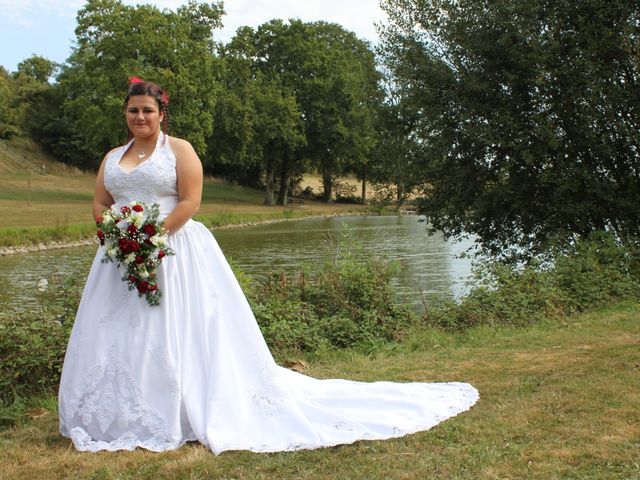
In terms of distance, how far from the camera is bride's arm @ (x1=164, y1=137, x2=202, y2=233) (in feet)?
15.8

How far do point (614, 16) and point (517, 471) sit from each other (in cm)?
1156

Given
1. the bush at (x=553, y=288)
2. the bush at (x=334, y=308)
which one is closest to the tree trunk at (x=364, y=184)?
the bush at (x=553, y=288)

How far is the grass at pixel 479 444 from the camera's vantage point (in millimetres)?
3924

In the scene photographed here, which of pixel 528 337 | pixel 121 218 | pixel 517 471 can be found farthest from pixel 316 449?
pixel 528 337

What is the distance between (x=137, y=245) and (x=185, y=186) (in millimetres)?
580

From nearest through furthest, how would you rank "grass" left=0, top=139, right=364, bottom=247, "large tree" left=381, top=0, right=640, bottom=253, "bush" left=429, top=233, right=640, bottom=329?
"bush" left=429, top=233, right=640, bottom=329, "large tree" left=381, top=0, right=640, bottom=253, "grass" left=0, top=139, right=364, bottom=247

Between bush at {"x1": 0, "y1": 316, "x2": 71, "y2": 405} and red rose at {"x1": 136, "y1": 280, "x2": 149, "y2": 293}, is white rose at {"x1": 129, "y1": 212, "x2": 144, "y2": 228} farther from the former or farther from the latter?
bush at {"x1": 0, "y1": 316, "x2": 71, "y2": 405}

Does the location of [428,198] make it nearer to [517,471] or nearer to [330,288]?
[330,288]

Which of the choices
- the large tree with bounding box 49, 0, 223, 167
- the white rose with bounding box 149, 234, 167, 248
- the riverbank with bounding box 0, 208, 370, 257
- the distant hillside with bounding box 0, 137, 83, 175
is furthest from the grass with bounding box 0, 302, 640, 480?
the distant hillside with bounding box 0, 137, 83, 175

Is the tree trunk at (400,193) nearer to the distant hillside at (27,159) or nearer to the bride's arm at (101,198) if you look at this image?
the bride's arm at (101,198)

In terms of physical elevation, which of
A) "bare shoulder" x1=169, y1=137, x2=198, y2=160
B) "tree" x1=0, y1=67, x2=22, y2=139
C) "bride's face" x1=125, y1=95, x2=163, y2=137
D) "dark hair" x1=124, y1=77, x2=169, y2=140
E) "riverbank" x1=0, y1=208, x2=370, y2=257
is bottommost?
"riverbank" x1=0, y1=208, x2=370, y2=257

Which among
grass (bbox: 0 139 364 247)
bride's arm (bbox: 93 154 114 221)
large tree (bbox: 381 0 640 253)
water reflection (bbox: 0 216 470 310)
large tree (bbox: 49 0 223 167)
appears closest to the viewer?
bride's arm (bbox: 93 154 114 221)

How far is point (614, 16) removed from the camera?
42.7 ft

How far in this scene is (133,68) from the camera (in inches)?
1650
